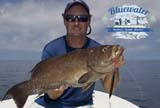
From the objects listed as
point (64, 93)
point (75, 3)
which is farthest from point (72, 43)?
point (64, 93)

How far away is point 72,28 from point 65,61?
1.09m

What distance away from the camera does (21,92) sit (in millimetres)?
5941

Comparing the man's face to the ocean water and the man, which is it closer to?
the man

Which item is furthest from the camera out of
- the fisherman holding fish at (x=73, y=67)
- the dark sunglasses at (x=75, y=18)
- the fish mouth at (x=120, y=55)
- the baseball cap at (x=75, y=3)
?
the baseball cap at (x=75, y=3)

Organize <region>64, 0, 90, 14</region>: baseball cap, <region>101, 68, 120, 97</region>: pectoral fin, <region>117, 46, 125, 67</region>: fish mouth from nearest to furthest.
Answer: <region>117, 46, 125, 67</region>: fish mouth < <region>101, 68, 120, 97</region>: pectoral fin < <region>64, 0, 90, 14</region>: baseball cap

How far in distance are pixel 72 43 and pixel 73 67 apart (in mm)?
1340

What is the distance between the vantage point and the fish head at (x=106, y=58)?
18.0 ft

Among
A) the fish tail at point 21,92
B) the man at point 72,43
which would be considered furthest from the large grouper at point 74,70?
the man at point 72,43

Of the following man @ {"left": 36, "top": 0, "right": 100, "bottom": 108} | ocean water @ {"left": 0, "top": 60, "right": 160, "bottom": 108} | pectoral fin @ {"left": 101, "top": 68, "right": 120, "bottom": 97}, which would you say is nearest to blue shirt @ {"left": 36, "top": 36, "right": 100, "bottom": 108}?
man @ {"left": 36, "top": 0, "right": 100, "bottom": 108}

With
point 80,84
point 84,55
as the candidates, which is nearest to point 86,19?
point 84,55

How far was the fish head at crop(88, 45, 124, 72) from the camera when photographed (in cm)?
548

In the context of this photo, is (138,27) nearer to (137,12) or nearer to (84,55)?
(137,12)

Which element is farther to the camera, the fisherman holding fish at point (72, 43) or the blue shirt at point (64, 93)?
the blue shirt at point (64, 93)

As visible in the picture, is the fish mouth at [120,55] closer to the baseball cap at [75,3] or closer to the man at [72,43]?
the man at [72,43]
